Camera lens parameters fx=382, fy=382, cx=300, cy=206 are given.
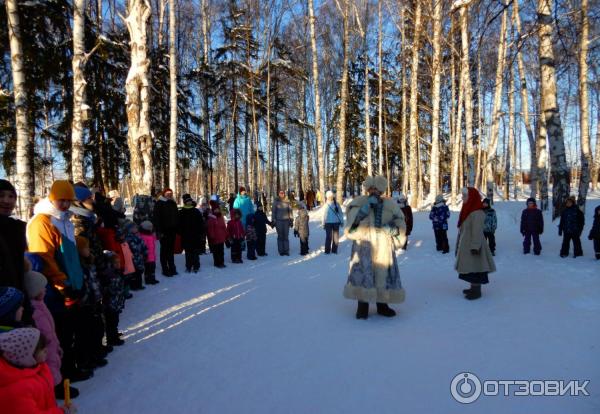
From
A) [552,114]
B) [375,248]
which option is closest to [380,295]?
[375,248]

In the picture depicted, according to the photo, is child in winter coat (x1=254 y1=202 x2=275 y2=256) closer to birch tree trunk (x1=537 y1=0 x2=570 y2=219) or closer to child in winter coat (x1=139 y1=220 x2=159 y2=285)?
child in winter coat (x1=139 y1=220 x2=159 y2=285)

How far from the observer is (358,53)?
A: 29.2m

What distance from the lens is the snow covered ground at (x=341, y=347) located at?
337 centimetres

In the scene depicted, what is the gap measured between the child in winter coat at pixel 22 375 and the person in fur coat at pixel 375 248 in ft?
13.2

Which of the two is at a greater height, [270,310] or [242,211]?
[242,211]

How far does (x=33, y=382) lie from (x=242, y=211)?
998cm

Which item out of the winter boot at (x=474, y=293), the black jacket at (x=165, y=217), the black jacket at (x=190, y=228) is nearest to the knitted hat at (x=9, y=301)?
the winter boot at (x=474, y=293)

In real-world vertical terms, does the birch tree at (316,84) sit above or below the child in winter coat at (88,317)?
above

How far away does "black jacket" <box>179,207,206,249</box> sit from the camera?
9.20 metres

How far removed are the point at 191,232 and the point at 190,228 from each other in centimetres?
11

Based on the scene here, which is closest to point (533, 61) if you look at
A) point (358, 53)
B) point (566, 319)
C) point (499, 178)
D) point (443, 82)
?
point (443, 82)

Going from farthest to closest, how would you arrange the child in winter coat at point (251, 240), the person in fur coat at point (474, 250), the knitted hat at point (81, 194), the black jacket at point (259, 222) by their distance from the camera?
the black jacket at point (259, 222), the child in winter coat at point (251, 240), the person in fur coat at point (474, 250), the knitted hat at point (81, 194)

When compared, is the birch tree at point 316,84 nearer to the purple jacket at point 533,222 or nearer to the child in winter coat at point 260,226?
the child in winter coat at point 260,226

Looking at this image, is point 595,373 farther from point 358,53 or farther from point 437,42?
point 358,53
